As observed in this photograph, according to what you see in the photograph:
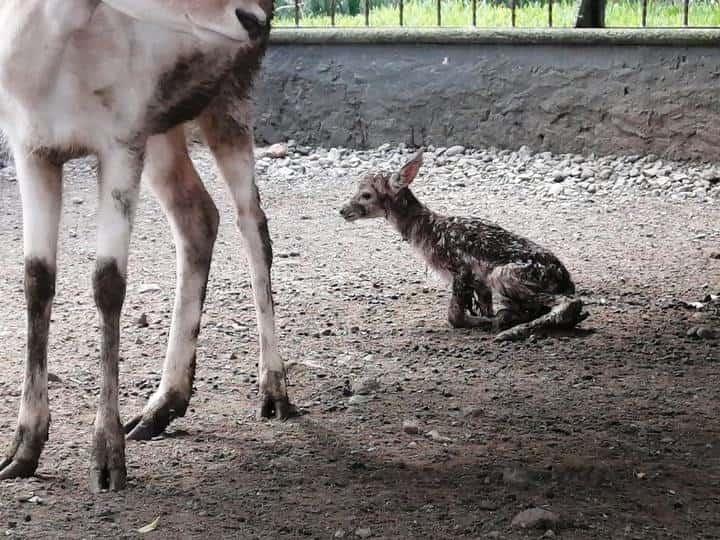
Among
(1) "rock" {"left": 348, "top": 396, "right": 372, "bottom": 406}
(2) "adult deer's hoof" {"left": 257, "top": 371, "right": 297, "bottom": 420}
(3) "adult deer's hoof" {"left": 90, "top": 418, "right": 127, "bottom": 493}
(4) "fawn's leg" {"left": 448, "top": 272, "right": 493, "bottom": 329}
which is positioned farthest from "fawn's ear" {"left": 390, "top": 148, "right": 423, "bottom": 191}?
(3) "adult deer's hoof" {"left": 90, "top": 418, "right": 127, "bottom": 493}

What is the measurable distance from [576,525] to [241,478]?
1.11 meters

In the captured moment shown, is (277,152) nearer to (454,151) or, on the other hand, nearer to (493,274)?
(454,151)

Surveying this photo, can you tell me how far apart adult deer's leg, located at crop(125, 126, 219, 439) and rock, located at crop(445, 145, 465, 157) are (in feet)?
16.8

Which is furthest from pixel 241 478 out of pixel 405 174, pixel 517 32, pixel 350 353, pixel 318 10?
pixel 318 10

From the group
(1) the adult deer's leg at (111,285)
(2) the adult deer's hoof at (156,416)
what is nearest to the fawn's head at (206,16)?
(1) the adult deer's leg at (111,285)

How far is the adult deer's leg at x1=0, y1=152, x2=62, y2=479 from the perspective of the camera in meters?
4.18

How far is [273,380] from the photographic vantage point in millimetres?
4934

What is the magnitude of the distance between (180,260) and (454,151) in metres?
5.45

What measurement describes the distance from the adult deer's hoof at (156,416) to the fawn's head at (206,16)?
1.36 metres

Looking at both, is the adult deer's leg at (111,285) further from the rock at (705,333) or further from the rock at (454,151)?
the rock at (454,151)

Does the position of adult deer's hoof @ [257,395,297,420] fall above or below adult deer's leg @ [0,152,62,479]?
below

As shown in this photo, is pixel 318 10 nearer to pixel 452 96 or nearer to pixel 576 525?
pixel 452 96

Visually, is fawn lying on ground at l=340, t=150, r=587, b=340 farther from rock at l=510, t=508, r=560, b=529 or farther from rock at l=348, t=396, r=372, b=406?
rock at l=510, t=508, r=560, b=529

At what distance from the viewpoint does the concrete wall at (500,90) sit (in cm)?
954
